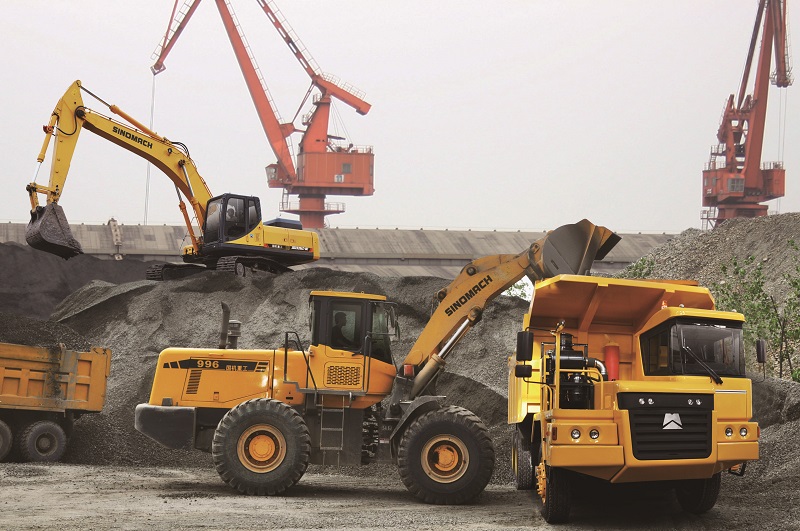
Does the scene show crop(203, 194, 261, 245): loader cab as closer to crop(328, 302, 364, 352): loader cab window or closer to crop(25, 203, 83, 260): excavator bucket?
crop(25, 203, 83, 260): excavator bucket

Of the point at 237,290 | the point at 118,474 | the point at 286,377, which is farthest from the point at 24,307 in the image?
Result: the point at 286,377

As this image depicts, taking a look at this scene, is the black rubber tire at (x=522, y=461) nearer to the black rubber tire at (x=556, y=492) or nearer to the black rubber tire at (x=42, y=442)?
the black rubber tire at (x=556, y=492)

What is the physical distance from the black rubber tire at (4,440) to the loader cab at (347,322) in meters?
5.46

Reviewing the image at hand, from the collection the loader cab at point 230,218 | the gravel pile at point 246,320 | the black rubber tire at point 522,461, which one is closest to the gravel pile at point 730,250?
the gravel pile at point 246,320

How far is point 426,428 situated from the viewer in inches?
488

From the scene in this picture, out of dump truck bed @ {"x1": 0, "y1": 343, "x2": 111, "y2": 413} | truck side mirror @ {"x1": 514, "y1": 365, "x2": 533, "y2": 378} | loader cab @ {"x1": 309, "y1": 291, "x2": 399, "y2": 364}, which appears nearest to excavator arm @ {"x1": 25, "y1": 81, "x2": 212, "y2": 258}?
dump truck bed @ {"x1": 0, "y1": 343, "x2": 111, "y2": 413}

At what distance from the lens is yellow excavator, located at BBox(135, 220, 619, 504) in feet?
40.7

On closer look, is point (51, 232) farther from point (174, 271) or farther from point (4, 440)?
point (174, 271)

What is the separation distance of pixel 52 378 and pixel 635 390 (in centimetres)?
1000

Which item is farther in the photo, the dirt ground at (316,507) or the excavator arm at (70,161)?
the excavator arm at (70,161)

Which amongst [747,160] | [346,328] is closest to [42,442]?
[346,328]

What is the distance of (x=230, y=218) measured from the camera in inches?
997

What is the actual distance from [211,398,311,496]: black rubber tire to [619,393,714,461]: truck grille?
4697 millimetres

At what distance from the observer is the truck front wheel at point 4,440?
50.6 feet
